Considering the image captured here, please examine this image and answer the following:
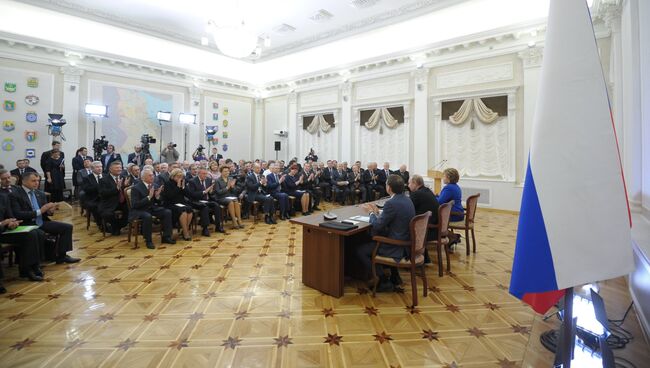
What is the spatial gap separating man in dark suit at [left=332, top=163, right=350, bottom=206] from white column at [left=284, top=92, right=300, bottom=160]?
13.0ft

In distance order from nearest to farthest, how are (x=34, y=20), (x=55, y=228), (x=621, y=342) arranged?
(x=621, y=342)
(x=55, y=228)
(x=34, y=20)

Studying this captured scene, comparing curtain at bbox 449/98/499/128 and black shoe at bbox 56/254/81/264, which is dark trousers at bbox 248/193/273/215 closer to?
black shoe at bbox 56/254/81/264

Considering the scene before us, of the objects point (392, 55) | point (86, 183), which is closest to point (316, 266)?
point (86, 183)

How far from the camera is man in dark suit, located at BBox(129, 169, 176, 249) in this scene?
4.97m

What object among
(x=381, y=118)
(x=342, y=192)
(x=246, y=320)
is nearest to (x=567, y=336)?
(x=246, y=320)

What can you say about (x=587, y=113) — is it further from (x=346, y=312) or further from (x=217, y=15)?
(x=217, y=15)

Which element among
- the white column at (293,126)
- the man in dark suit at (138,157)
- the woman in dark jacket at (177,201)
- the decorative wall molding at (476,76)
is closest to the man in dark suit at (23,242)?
the woman in dark jacket at (177,201)

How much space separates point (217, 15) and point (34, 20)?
5087 millimetres

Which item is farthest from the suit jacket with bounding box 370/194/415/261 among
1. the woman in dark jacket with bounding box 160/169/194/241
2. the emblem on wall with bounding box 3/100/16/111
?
the emblem on wall with bounding box 3/100/16/111

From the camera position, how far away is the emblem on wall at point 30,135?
8.69 metres

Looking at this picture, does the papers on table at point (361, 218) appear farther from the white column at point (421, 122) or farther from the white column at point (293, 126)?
the white column at point (293, 126)

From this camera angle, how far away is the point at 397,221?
314cm

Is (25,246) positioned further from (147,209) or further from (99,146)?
(99,146)

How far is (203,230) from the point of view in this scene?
5785 mm
